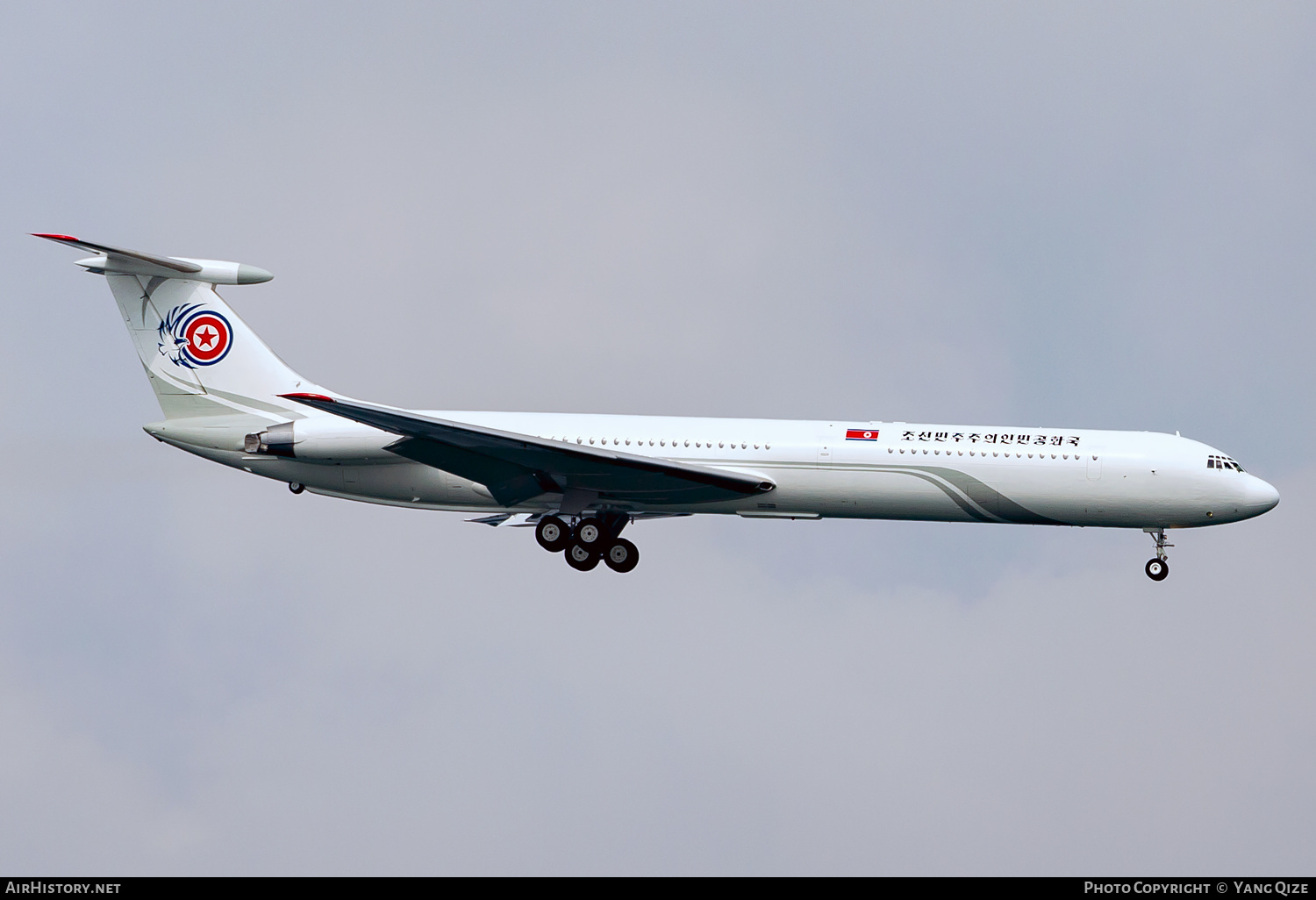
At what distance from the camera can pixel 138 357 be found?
35.5 metres

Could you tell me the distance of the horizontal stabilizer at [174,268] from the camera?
1368 inches

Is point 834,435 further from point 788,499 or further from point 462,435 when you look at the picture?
A: point 462,435

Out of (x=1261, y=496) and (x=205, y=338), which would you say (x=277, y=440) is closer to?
(x=205, y=338)

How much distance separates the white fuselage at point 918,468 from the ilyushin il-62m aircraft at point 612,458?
0.14ft

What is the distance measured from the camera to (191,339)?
116ft

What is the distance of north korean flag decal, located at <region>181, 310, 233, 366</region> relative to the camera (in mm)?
35406

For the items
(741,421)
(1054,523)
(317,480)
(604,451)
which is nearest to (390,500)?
(317,480)

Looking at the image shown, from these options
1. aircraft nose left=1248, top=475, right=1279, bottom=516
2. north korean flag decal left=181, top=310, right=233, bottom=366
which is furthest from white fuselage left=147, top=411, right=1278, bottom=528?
north korean flag decal left=181, top=310, right=233, bottom=366

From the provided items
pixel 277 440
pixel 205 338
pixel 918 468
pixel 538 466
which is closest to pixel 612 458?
pixel 538 466

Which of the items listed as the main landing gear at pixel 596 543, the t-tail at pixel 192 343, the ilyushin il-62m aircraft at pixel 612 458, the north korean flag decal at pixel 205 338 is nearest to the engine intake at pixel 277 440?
the ilyushin il-62m aircraft at pixel 612 458

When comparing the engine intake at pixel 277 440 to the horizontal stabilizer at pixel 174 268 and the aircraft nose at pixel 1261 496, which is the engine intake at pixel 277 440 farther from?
the aircraft nose at pixel 1261 496

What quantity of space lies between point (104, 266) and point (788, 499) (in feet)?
60.7

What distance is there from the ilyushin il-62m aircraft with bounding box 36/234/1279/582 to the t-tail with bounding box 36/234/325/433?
0.15 ft

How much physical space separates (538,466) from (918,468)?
30.2ft
